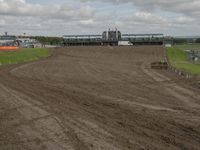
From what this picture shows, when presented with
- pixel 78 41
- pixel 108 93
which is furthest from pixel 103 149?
pixel 78 41

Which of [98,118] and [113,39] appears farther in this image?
[113,39]

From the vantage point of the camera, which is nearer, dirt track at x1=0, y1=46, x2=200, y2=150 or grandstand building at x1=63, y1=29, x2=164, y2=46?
dirt track at x1=0, y1=46, x2=200, y2=150

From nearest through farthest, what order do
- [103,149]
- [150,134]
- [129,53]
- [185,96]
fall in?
[103,149] < [150,134] < [185,96] < [129,53]

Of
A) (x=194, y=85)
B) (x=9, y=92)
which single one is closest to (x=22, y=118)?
(x=9, y=92)

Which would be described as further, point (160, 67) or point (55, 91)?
point (160, 67)

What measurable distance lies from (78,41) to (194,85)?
8467cm

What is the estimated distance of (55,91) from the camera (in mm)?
22578

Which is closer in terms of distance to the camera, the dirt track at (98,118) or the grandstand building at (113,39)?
the dirt track at (98,118)

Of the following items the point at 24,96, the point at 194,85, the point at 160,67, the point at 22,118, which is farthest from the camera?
the point at 160,67

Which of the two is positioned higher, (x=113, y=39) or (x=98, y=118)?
(x=98, y=118)

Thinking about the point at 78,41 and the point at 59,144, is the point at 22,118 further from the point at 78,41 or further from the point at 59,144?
the point at 78,41

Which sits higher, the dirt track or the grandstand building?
the dirt track

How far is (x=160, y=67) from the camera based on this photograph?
143 ft

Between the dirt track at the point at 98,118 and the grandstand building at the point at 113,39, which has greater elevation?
the dirt track at the point at 98,118
